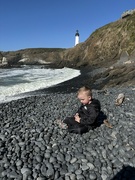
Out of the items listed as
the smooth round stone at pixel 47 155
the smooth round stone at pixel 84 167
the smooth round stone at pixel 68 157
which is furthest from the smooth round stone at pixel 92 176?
the smooth round stone at pixel 47 155

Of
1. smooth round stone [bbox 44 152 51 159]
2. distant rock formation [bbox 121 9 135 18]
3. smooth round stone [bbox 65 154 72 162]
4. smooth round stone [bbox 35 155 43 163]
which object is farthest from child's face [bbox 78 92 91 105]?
distant rock formation [bbox 121 9 135 18]

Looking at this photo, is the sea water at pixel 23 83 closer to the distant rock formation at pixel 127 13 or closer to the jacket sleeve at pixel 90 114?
the jacket sleeve at pixel 90 114

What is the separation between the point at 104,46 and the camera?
9000cm

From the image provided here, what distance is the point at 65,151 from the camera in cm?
824

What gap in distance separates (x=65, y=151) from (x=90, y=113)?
6.50 feet

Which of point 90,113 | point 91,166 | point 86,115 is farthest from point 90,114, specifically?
point 91,166

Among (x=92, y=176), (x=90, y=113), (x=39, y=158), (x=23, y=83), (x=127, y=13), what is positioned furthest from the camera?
(x=127, y=13)

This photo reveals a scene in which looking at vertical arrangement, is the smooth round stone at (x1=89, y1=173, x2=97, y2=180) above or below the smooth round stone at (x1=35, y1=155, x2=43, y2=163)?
below

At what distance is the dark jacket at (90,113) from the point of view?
31.7ft

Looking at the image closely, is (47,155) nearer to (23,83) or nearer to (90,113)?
(90,113)

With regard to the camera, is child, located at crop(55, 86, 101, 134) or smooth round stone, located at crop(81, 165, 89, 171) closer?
smooth round stone, located at crop(81, 165, 89, 171)

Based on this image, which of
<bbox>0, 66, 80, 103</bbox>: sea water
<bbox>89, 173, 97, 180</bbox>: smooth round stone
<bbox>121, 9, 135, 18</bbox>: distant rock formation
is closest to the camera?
<bbox>89, 173, 97, 180</bbox>: smooth round stone

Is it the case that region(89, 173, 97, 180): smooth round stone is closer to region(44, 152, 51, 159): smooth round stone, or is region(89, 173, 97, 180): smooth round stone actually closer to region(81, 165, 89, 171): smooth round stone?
region(81, 165, 89, 171): smooth round stone

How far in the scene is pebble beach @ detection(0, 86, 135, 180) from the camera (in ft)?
22.9
